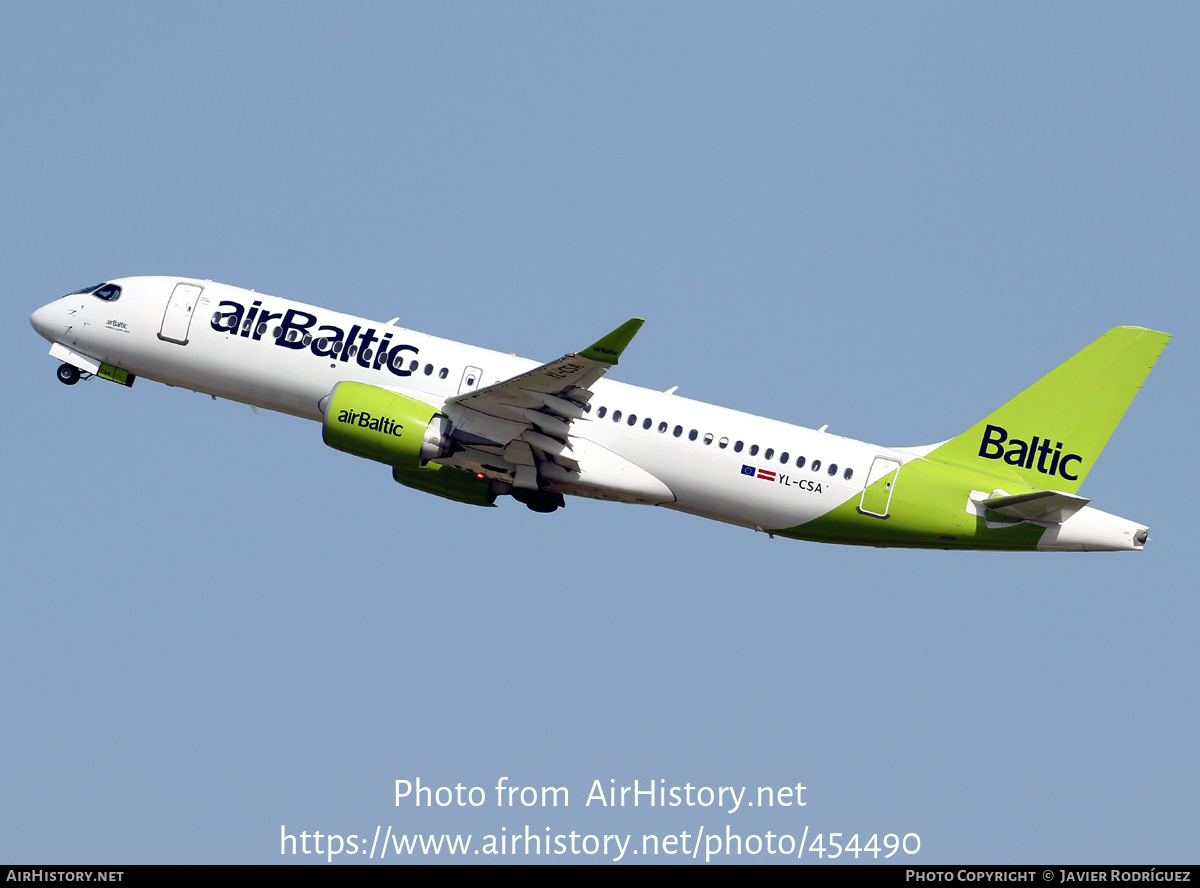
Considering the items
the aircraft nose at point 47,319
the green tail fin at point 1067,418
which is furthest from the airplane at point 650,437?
the aircraft nose at point 47,319

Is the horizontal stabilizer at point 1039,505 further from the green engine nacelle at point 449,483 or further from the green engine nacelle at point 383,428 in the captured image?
the green engine nacelle at point 383,428

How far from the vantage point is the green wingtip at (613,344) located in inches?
1236

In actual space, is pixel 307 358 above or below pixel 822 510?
above

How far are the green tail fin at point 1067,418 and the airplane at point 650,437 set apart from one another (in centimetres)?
4

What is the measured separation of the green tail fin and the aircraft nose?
2573cm

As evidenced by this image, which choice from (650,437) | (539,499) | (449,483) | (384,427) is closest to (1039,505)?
(650,437)

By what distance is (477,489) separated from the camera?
38438 mm

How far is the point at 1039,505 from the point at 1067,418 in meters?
3.07

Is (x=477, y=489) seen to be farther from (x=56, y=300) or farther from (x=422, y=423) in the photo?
(x=56, y=300)

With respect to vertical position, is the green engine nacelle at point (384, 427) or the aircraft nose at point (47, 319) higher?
the aircraft nose at point (47, 319)
